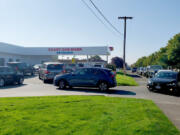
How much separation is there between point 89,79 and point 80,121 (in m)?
8.03

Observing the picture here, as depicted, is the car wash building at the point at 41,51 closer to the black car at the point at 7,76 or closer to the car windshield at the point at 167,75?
the black car at the point at 7,76

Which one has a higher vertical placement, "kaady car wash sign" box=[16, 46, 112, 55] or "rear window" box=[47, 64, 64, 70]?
"kaady car wash sign" box=[16, 46, 112, 55]

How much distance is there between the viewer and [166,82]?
42.2 feet

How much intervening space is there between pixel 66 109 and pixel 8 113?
77.3 inches

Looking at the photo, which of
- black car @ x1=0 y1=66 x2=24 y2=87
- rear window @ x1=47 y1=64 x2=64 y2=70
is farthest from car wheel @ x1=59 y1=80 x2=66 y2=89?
black car @ x1=0 y1=66 x2=24 y2=87

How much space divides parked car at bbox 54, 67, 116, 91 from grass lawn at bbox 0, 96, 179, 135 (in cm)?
580

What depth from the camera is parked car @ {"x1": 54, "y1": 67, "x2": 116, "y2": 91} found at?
13.4m

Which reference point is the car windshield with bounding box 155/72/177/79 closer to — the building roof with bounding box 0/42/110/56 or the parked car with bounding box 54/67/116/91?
the parked car with bounding box 54/67/116/91

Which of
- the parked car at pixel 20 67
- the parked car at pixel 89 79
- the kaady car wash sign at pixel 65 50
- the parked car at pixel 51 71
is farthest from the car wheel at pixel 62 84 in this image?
the kaady car wash sign at pixel 65 50

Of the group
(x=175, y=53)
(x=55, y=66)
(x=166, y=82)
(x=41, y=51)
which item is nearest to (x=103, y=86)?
(x=166, y=82)

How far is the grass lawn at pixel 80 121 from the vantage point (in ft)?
16.2

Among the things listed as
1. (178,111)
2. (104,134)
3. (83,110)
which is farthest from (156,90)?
(104,134)

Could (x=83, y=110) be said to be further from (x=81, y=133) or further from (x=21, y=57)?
(x=21, y=57)

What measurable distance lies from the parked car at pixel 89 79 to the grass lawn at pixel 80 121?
19.0ft
